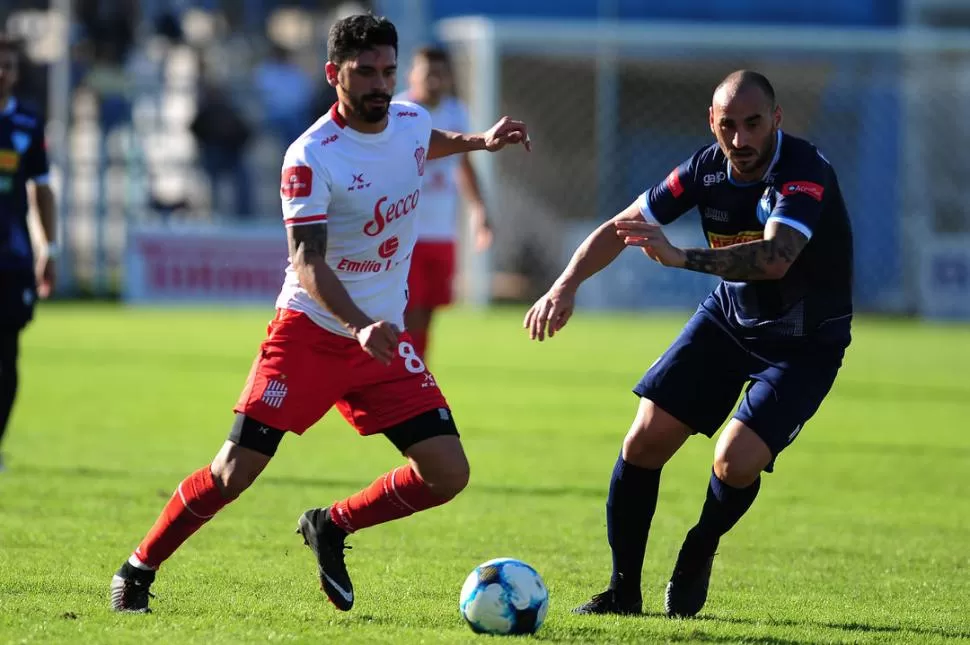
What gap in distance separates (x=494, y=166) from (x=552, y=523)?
16.6m

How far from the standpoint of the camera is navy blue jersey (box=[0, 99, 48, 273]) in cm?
853

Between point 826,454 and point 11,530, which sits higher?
point 11,530

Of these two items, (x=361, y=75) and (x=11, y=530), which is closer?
(x=361, y=75)

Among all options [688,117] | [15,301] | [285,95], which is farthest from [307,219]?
[688,117]

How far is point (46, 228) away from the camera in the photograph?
9.01 meters

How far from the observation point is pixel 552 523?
24.7 ft

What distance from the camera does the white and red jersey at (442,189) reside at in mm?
10883

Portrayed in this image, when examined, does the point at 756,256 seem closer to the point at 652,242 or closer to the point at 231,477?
the point at 652,242

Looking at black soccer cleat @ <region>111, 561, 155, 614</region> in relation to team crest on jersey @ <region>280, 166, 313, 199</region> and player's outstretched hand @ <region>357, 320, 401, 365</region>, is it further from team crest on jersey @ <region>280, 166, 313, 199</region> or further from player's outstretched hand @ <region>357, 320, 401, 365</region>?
team crest on jersey @ <region>280, 166, 313, 199</region>


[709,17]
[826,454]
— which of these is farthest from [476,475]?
[709,17]

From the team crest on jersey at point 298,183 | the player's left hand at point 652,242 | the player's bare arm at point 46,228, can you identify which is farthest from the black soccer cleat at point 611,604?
the player's bare arm at point 46,228

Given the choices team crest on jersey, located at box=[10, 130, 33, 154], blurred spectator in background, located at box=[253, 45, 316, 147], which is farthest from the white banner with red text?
team crest on jersey, located at box=[10, 130, 33, 154]

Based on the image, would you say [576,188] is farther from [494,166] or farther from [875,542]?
[875,542]

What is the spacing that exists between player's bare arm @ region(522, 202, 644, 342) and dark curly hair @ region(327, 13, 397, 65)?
3.32 feet
